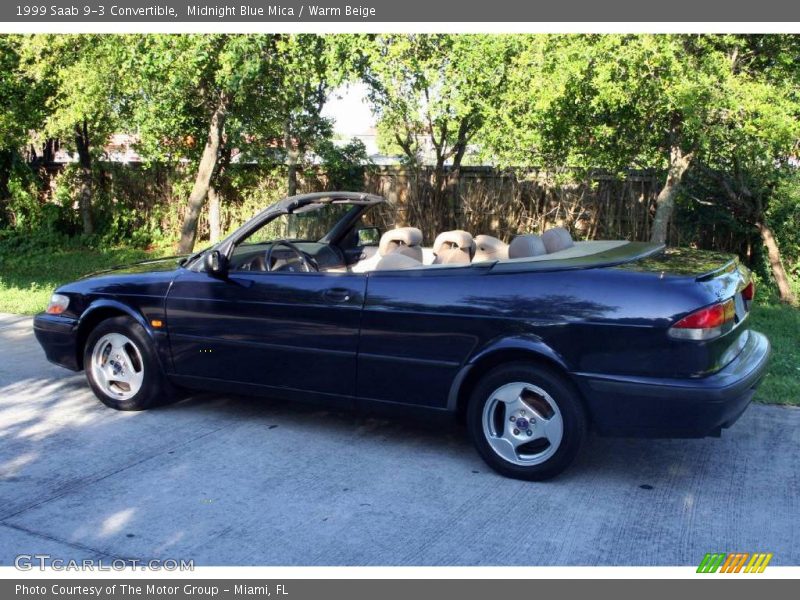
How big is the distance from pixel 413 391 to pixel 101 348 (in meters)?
2.58

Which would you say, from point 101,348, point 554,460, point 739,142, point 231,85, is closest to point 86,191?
point 231,85

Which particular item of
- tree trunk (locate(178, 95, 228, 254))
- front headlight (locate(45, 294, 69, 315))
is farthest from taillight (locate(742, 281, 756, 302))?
tree trunk (locate(178, 95, 228, 254))

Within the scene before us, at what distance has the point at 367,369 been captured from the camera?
16.5 feet

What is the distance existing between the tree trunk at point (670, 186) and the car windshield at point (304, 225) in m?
4.45

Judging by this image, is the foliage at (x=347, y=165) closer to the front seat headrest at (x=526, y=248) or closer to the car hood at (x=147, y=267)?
the car hood at (x=147, y=267)

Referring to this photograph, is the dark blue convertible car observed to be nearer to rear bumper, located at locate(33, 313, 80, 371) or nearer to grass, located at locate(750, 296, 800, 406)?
rear bumper, located at locate(33, 313, 80, 371)

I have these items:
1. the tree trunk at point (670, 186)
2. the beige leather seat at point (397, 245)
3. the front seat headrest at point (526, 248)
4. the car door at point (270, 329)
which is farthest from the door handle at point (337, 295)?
the tree trunk at point (670, 186)

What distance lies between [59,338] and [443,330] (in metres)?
3.17

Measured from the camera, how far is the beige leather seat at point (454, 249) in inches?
218

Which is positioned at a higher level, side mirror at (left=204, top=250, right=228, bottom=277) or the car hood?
side mirror at (left=204, top=250, right=228, bottom=277)

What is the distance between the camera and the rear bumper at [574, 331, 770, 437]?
13.7 feet

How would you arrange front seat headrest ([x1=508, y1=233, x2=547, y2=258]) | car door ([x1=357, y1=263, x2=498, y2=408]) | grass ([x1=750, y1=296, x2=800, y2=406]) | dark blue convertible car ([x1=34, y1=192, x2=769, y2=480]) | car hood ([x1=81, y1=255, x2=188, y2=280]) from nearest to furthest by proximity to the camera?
dark blue convertible car ([x1=34, y1=192, x2=769, y2=480])
car door ([x1=357, y1=263, x2=498, y2=408])
front seat headrest ([x1=508, y1=233, x2=547, y2=258])
car hood ([x1=81, y1=255, x2=188, y2=280])
grass ([x1=750, y1=296, x2=800, y2=406])

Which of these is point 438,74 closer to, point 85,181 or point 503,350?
point 503,350

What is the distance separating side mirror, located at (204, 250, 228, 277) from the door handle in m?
0.83
